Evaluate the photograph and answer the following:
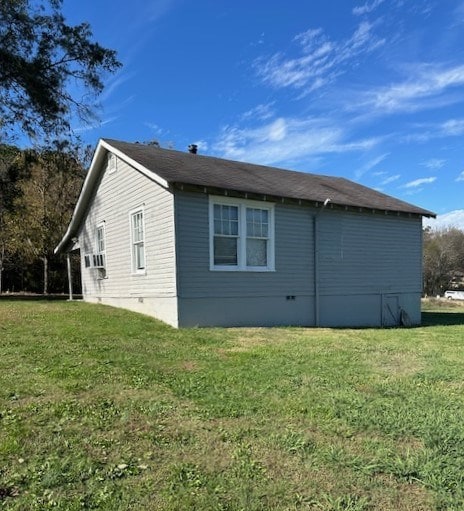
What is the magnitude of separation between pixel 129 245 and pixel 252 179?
12.9 feet

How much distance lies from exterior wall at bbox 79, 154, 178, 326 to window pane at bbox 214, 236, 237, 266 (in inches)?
46.7

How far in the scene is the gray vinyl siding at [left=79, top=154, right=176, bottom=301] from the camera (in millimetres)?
10883

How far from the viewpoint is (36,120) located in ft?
49.9

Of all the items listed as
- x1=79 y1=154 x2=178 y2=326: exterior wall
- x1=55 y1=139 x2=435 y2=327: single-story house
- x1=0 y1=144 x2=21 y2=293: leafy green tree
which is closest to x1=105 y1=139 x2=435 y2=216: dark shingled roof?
x1=55 y1=139 x2=435 y2=327: single-story house

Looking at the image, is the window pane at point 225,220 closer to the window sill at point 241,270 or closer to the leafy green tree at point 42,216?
the window sill at point 241,270

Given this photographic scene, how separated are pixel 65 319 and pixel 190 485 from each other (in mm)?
7992

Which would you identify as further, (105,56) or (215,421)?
(105,56)

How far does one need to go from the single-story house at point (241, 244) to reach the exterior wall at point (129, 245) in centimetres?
4

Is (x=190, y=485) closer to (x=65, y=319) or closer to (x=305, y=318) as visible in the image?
(x=65, y=319)

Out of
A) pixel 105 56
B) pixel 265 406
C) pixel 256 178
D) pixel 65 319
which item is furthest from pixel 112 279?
pixel 265 406

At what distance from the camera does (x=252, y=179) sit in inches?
515

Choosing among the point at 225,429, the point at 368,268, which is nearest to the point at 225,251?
the point at 368,268

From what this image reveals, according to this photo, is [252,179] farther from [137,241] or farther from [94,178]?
[94,178]

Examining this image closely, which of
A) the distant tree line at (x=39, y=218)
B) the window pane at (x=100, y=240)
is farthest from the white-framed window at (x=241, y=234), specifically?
the distant tree line at (x=39, y=218)
